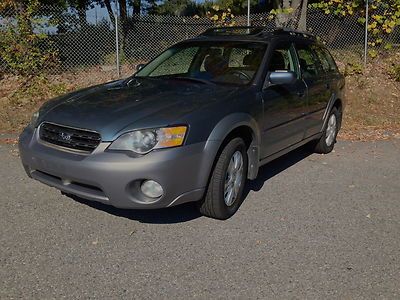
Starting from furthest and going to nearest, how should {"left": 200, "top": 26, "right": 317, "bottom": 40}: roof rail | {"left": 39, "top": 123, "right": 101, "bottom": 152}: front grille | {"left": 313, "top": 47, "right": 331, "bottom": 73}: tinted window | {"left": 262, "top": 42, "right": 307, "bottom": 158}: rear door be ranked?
{"left": 313, "top": 47, "right": 331, "bottom": 73}: tinted window, {"left": 200, "top": 26, "right": 317, "bottom": 40}: roof rail, {"left": 262, "top": 42, "right": 307, "bottom": 158}: rear door, {"left": 39, "top": 123, "right": 101, "bottom": 152}: front grille

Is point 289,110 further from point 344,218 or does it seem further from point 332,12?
point 332,12

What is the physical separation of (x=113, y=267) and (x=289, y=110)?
2.62m

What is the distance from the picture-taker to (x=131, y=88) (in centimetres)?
444

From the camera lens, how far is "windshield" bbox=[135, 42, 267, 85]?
→ 15.1ft

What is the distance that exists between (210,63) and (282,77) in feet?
3.15

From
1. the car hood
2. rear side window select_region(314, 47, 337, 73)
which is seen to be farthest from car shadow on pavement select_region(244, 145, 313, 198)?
the car hood

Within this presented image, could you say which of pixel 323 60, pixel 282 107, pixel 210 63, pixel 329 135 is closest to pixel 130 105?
pixel 210 63

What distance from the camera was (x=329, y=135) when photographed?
253 inches

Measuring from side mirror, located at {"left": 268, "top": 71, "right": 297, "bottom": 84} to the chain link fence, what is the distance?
20.0ft

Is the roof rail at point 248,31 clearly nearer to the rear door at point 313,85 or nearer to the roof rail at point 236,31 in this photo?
the roof rail at point 236,31

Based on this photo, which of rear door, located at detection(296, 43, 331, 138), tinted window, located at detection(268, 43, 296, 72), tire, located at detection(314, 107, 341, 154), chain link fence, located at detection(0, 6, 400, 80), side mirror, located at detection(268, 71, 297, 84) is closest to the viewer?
side mirror, located at detection(268, 71, 297, 84)

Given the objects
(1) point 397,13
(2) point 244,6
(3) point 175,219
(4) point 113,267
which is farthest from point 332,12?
(4) point 113,267

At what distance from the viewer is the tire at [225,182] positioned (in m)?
3.82

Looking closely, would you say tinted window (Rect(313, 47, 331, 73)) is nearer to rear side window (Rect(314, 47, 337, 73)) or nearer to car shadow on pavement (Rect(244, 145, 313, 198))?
rear side window (Rect(314, 47, 337, 73))
